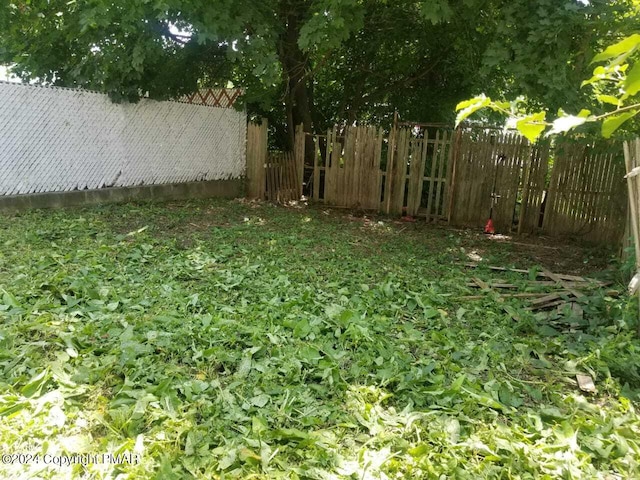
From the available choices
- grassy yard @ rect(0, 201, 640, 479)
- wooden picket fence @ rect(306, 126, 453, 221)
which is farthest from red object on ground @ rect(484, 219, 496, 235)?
grassy yard @ rect(0, 201, 640, 479)

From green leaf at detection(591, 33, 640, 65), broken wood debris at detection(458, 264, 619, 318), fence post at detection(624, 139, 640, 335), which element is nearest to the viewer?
green leaf at detection(591, 33, 640, 65)

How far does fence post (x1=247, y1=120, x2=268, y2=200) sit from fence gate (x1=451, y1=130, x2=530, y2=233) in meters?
4.44

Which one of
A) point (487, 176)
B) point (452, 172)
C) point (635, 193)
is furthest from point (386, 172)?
point (635, 193)

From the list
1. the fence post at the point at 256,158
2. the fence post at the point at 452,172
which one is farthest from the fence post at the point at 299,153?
the fence post at the point at 452,172

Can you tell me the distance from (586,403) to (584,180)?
636 cm

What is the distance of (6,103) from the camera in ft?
23.0

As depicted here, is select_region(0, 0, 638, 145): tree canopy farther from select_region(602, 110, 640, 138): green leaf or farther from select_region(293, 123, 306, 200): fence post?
select_region(602, 110, 640, 138): green leaf

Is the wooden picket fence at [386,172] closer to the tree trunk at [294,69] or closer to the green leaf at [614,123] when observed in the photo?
the tree trunk at [294,69]

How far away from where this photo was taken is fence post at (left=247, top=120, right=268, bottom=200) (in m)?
11.1

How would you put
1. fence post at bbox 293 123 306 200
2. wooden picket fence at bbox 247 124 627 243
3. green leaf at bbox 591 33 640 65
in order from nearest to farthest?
green leaf at bbox 591 33 640 65 → wooden picket fence at bbox 247 124 627 243 → fence post at bbox 293 123 306 200

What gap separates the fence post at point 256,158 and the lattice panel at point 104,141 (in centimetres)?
32

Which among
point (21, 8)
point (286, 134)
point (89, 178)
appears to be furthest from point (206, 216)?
point (21, 8)

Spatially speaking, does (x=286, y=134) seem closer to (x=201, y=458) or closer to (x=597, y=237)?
(x=597, y=237)

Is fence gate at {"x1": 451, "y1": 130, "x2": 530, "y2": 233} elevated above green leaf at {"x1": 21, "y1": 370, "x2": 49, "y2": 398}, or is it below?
above
